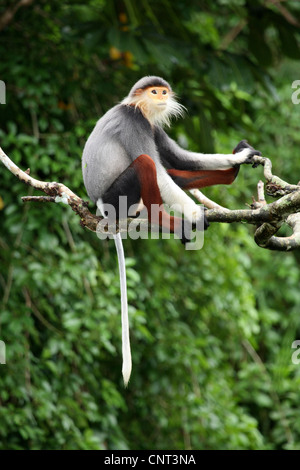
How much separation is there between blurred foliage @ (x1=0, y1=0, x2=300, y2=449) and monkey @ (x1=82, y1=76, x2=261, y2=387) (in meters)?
0.79

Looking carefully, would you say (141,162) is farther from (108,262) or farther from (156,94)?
(108,262)

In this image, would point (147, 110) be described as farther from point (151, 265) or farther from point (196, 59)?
point (151, 265)

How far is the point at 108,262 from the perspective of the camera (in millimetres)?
4148

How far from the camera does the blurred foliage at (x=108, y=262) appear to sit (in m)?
3.56

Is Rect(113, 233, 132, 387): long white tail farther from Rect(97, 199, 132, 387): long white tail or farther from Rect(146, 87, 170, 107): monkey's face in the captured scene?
Rect(146, 87, 170, 107): monkey's face

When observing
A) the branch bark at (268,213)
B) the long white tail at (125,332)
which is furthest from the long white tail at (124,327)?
the branch bark at (268,213)

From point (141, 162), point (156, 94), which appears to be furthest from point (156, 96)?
point (141, 162)

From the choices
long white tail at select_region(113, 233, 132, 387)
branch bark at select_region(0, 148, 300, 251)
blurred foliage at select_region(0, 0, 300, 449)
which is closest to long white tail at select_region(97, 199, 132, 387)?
long white tail at select_region(113, 233, 132, 387)

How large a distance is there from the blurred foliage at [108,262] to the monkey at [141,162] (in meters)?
0.79

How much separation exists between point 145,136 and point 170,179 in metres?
0.23

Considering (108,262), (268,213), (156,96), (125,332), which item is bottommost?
(125,332)

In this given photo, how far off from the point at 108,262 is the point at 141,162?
1.77 m

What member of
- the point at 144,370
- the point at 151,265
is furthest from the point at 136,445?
the point at 151,265

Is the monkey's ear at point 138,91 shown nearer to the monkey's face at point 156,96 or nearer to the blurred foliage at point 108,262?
the monkey's face at point 156,96
